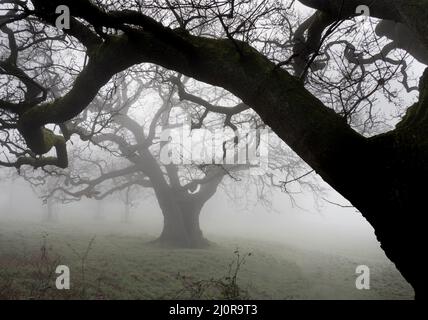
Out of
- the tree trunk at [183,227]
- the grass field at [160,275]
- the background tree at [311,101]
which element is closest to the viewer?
the background tree at [311,101]

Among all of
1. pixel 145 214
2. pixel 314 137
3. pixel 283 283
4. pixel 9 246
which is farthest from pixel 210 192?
pixel 145 214

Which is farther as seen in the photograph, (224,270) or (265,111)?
(224,270)

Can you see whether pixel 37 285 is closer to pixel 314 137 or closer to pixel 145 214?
pixel 314 137

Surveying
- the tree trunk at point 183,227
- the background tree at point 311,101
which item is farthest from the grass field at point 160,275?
the background tree at point 311,101

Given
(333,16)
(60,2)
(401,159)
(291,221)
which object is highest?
(333,16)

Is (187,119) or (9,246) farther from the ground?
(187,119)

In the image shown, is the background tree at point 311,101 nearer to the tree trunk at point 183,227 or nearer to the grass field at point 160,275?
the grass field at point 160,275

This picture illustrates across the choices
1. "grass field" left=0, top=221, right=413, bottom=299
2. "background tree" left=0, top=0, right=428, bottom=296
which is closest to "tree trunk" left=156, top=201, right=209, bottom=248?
"grass field" left=0, top=221, right=413, bottom=299

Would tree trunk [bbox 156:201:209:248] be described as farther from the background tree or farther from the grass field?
the background tree

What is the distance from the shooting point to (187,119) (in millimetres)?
17500

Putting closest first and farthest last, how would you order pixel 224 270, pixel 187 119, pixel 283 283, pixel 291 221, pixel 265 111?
pixel 265 111, pixel 283 283, pixel 224 270, pixel 187 119, pixel 291 221

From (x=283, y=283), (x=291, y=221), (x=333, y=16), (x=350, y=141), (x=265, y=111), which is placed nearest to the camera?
(x=350, y=141)

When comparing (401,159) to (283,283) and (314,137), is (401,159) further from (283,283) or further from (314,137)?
(283,283)

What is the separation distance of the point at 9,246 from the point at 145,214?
45.8m
